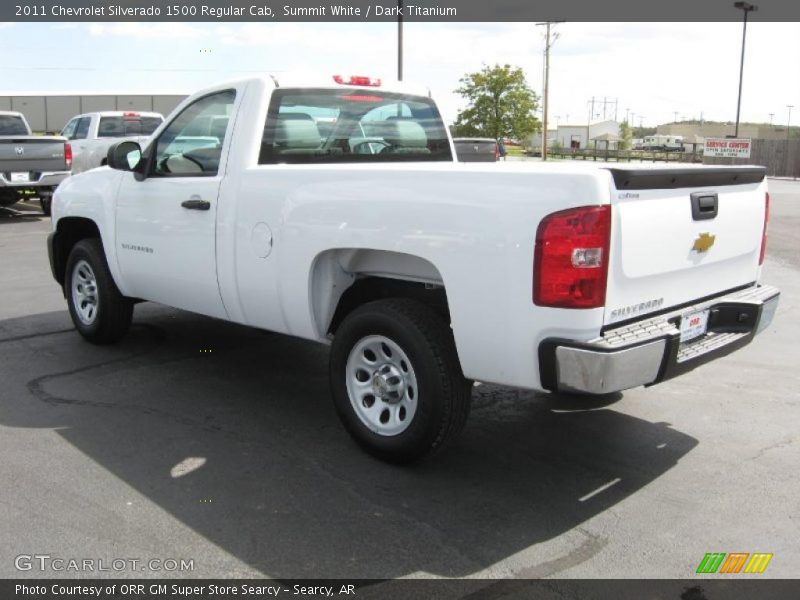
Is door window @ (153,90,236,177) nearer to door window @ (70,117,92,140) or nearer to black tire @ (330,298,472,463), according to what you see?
black tire @ (330,298,472,463)

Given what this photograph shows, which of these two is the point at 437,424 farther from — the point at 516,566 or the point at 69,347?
the point at 69,347

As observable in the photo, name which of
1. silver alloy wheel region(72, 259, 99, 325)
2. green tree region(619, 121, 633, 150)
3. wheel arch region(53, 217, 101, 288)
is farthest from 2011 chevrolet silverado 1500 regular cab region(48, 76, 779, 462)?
green tree region(619, 121, 633, 150)

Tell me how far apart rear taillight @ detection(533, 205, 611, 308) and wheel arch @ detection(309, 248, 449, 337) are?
77 cm

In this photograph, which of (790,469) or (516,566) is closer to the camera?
(516,566)

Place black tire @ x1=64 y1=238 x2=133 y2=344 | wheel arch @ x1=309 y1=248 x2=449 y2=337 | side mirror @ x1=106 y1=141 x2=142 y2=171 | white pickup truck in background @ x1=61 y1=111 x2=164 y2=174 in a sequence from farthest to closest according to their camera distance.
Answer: white pickup truck in background @ x1=61 y1=111 x2=164 y2=174
black tire @ x1=64 y1=238 x2=133 y2=344
side mirror @ x1=106 y1=141 x2=142 y2=171
wheel arch @ x1=309 y1=248 x2=449 y2=337

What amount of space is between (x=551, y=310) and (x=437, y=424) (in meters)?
0.84

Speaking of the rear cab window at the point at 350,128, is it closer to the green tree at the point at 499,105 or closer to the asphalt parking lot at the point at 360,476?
the asphalt parking lot at the point at 360,476

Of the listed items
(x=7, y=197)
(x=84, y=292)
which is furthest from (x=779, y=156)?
(x=84, y=292)

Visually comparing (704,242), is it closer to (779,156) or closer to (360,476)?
(360,476)

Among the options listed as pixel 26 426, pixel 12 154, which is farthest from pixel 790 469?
pixel 12 154

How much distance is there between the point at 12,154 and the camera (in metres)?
14.4

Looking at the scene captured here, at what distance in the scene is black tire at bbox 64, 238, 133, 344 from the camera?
604 cm

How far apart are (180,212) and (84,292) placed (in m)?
1.77

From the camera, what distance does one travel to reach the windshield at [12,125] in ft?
52.0
